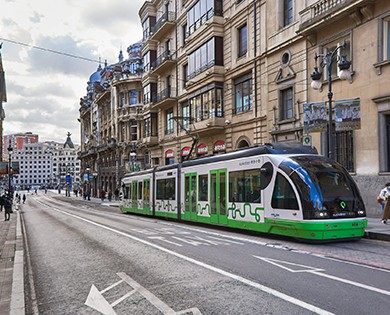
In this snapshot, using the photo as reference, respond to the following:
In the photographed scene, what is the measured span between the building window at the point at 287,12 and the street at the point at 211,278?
16.1 meters

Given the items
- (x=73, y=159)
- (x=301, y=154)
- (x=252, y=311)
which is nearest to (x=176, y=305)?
(x=252, y=311)

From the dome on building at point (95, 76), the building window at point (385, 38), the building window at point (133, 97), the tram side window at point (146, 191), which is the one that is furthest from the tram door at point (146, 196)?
the dome on building at point (95, 76)

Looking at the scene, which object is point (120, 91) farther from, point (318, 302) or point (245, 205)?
point (318, 302)

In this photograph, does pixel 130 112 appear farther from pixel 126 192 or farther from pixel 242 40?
pixel 242 40

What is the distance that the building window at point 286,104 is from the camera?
80.1ft

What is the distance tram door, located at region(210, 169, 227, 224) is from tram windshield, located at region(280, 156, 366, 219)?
392cm

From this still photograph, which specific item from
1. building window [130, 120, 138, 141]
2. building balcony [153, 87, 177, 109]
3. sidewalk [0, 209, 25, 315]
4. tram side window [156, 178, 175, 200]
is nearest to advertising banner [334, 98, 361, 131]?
tram side window [156, 178, 175, 200]

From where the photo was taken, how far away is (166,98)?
39.9 metres

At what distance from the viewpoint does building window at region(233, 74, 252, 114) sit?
2841 cm

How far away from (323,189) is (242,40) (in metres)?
20.2

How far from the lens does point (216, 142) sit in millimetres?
32219

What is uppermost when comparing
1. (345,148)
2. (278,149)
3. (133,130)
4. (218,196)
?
(133,130)

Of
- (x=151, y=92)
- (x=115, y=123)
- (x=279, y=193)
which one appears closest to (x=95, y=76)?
(x=115, y=123)

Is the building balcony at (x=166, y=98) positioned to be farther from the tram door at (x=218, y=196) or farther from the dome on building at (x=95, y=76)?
the dome on building at (x=95, y=76)
